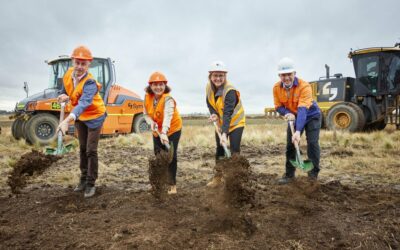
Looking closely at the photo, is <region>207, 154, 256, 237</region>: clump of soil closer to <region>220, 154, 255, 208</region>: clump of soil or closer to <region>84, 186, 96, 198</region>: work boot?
<region>220, 154, 255, 208</region>: clump of soil

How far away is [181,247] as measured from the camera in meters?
2.87

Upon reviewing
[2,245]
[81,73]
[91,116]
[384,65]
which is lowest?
[2,245]

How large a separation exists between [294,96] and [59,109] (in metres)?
7.92

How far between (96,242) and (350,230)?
2341 millimetres

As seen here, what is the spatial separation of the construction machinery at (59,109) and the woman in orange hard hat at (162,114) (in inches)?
216

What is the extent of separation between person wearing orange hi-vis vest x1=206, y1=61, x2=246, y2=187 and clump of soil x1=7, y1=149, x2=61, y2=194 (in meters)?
2.25

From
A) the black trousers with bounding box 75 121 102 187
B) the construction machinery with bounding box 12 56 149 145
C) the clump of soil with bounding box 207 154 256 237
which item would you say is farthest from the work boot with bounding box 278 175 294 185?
the construction machinery with bounding box 12 56 149 145

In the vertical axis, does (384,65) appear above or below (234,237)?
above

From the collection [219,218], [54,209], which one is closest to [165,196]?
[219,218]

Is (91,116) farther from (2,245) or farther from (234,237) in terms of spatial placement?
(234,237)

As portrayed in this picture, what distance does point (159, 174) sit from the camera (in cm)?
411

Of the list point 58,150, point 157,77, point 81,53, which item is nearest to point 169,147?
point 157,77

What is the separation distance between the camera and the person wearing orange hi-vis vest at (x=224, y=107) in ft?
15.0

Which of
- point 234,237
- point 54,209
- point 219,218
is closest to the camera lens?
point 234,237
